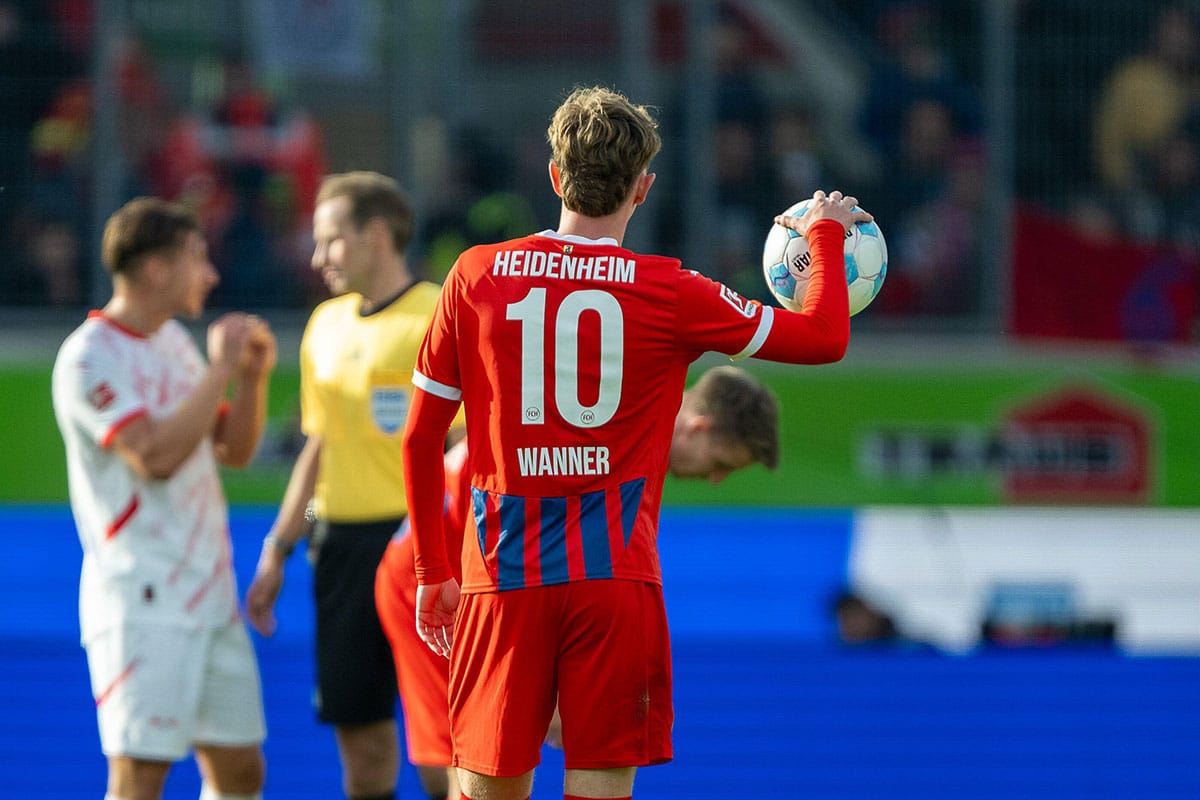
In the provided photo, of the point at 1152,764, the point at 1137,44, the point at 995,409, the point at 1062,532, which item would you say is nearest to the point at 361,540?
the point at 1152,764

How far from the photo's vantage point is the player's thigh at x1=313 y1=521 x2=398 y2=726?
400cm

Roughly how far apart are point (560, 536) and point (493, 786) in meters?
0.48

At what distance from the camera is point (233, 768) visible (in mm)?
3898

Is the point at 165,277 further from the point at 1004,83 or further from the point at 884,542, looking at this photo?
the point at 1004,83

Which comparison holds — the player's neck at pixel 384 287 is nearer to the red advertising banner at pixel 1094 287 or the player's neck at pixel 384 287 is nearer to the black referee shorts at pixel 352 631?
the black referee shorts at pixel 352 631

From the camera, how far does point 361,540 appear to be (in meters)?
4.01

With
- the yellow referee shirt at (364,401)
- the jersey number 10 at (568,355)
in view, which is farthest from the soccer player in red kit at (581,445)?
the yellow referee shirt at (364,401)

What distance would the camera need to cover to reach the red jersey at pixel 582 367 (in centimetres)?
266

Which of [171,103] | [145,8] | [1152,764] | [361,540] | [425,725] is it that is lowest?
[1152,764]

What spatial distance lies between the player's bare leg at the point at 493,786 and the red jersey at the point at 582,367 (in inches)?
13.8

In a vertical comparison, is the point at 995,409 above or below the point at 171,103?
below

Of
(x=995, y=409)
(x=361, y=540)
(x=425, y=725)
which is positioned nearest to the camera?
(x=425, y=725)

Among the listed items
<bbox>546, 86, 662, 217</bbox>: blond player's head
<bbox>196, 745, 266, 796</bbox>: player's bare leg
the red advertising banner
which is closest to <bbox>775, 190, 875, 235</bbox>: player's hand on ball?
<bbox>546, 86, 662, 217</bbox>: blond player's head

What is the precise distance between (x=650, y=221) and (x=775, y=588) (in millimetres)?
2340
